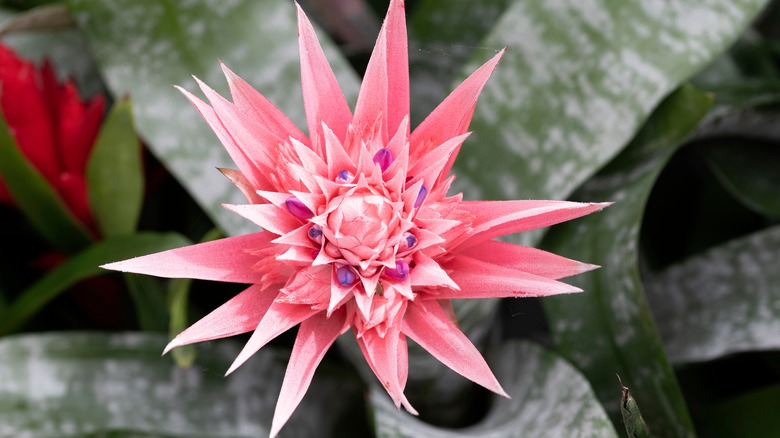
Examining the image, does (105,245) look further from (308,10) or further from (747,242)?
(747,242)

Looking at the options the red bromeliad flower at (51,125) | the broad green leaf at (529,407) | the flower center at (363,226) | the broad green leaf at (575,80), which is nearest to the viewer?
the flower center at (363,226)

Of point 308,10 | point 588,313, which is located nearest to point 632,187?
point 588,313

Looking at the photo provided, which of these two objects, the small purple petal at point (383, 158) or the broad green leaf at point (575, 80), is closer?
the small purple petal at point (383, 158)

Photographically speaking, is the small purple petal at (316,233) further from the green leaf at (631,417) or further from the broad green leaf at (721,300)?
the broad green leaf at (721,300)

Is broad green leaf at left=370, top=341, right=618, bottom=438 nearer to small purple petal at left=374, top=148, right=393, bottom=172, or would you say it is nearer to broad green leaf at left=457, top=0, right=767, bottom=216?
broad green leaf at left=457, top=0, right=767, bottom=216

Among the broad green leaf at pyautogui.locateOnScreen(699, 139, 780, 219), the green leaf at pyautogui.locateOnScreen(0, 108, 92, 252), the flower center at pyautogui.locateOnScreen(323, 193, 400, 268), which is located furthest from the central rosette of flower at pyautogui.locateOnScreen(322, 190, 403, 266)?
the broad green leaf at pyautogui.locateOnScreen(699, 139, 780, 219)

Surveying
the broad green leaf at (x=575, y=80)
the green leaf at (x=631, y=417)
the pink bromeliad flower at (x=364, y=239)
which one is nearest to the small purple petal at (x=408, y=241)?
the pink bromeliad flower at (x=364, y=239)

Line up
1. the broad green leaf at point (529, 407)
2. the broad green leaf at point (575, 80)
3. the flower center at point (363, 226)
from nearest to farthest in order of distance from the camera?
1. the flower center at point (363, 226)
2. the broad green leaf at point (529, 407)
3. the broad green leaf at point (575, 80)
